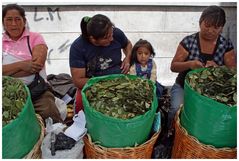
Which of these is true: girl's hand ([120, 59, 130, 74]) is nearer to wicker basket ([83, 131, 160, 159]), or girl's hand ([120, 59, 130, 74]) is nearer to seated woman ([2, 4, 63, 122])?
seated woman ([2, 4, 63, 122])

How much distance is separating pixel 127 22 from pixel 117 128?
81.9 inches

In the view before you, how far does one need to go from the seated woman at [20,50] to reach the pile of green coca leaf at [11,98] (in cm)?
43

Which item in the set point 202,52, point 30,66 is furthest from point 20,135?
point 202,52

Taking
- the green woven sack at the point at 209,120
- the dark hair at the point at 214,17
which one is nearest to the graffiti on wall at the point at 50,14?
the dark hair at the point at 214,17

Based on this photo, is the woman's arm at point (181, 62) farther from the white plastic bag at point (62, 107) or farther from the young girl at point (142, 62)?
the white plastic bag at point (62, 107)

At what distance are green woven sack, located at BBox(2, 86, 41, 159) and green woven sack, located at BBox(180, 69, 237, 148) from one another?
0.89 meters

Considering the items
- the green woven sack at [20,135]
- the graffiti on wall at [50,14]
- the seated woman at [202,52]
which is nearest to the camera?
the green woven sack at [20,135]

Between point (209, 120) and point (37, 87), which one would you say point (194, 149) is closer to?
point (209, 120)

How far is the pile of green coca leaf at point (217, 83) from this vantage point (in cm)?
193

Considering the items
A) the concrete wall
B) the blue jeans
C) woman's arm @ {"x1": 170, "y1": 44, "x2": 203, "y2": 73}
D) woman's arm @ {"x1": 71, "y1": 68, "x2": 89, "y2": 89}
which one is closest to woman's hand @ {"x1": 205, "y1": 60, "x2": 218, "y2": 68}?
woman's arm @ {"x1": 170, "y1": 44, "x2": 203, "y2": 73}

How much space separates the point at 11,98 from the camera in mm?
1944

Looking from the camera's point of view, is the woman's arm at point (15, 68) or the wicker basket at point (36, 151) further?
the woman's arm at point (15, 68)

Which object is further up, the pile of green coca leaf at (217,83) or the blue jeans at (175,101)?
the pile of green coca leaf at (217,83)

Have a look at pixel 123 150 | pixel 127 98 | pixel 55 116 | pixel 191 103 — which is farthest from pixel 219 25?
pixel 55 116
